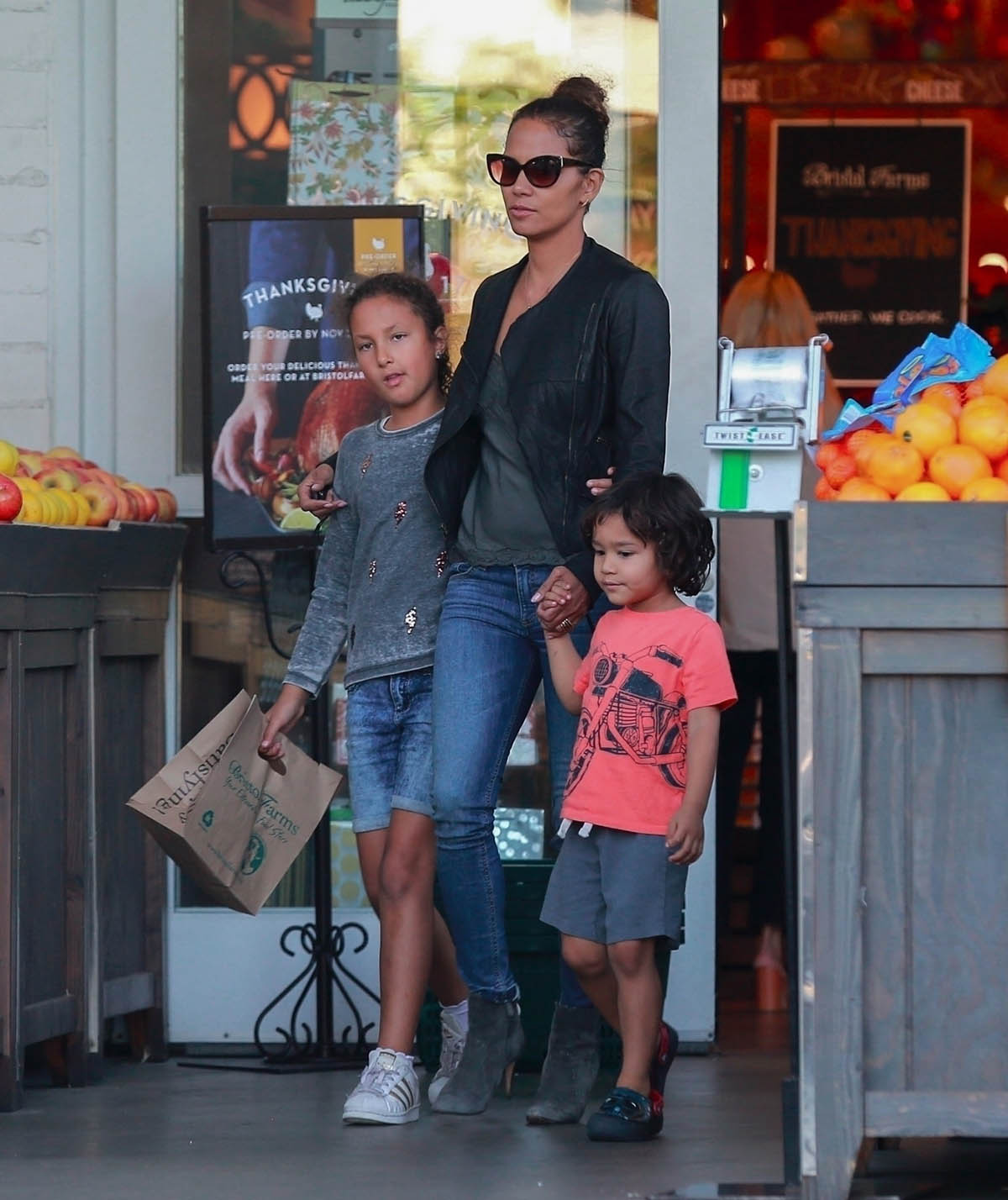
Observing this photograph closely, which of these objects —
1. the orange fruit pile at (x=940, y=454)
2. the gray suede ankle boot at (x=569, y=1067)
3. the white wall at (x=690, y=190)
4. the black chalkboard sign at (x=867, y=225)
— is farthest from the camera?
the black chalkboard sign at (x=867, y=225)

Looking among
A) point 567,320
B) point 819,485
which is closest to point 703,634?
point 819,485

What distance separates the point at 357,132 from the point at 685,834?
210cm

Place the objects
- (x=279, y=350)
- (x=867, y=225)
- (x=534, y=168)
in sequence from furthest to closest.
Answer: (x=867, y=225), (x=279, y=350), (x=534, y=168)

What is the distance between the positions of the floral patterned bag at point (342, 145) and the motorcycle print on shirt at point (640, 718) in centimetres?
170

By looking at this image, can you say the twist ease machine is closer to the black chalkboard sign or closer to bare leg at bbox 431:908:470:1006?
bare leg at bbox 431:908:470:1006

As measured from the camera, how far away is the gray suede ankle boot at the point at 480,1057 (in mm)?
3912

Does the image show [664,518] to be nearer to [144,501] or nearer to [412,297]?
[412,297]

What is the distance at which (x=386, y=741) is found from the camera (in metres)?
4.08

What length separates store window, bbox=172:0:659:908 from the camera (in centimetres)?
485

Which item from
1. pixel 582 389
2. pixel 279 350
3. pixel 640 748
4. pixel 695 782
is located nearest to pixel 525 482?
pixel 582 389

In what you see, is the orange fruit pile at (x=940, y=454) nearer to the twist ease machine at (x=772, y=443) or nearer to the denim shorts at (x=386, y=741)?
the twist ease machine at (x=772, y=443)

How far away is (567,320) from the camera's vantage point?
379 centimetres

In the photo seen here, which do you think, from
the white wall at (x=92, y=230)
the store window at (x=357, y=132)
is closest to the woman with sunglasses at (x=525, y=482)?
the store window at (x=357, y=132)

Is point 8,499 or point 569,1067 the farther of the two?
point 8,499
